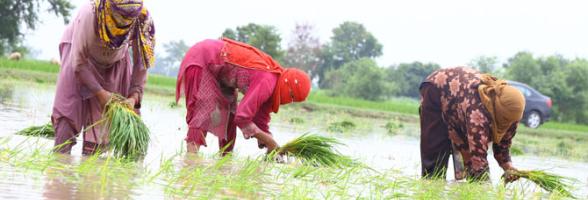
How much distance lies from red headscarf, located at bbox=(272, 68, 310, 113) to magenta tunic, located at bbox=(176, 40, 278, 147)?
→ 0.21 feet

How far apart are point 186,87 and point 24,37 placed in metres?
Answer: 27.7

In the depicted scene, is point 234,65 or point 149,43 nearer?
point 149,43

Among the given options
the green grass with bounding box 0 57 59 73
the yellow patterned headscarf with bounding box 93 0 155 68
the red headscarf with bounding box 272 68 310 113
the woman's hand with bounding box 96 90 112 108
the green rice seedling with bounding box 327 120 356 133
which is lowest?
the green grass with bounding box 0 57 59 73

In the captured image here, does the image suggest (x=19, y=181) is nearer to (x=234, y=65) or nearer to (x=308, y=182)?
(x=308, y=182)

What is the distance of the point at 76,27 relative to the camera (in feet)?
16.2

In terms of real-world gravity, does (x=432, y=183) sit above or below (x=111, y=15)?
below

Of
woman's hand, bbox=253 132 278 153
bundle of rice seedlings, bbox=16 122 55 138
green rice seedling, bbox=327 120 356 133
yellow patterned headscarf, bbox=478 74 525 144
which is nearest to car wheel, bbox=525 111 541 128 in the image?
green rice seedling, bbox=327 120 356 133

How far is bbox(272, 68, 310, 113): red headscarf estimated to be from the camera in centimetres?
531

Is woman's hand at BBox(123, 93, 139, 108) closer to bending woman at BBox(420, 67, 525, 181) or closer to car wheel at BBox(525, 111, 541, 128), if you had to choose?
bending woman at BBox(420, 67, 525, 181)

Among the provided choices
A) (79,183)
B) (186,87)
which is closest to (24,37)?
(186,87)

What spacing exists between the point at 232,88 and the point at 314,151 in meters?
0.72

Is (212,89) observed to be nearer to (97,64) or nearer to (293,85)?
(293,85)

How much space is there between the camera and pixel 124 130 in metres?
4.96

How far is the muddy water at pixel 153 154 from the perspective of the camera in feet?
10.8
